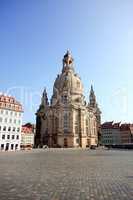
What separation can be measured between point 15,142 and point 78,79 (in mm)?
64836

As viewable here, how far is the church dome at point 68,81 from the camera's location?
122 meters

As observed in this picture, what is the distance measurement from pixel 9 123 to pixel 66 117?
42611mm

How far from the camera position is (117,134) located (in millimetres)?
155500

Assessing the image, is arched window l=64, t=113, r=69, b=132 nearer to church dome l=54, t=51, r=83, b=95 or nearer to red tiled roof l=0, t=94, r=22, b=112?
church dome l=54, t=51, r=83, b=95

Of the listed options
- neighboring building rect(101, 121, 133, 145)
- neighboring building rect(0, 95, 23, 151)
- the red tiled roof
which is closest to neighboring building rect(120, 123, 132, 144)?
neighboring building rect(101, 121, 133, 145)

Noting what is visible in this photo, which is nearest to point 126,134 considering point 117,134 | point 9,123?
point 117,134

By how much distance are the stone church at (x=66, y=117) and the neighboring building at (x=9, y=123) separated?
33939 millimetres

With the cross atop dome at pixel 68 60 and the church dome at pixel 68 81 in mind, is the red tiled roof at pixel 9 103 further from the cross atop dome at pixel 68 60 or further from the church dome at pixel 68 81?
the cross atop dome at pixel 68 60

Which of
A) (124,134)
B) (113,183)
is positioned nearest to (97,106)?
(124,134)

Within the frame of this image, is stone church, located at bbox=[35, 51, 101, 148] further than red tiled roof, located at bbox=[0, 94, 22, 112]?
Yes

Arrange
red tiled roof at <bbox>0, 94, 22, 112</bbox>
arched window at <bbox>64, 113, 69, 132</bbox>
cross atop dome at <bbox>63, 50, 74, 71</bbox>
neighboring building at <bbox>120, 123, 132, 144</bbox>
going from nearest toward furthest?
red tiled roof at <bbox>0, 94, 22, 112</bbox> < arched window at <bbox>64, 113, 69, 132</bbox> < cross atop dome at <bbox>63, 50, 74, 71</bbox> < neighboring building at <bbox>120, 123, 132, 144</bbox>

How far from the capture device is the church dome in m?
122

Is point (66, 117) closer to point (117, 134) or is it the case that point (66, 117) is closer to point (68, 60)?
point (68, 60)

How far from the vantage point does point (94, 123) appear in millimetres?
130125
